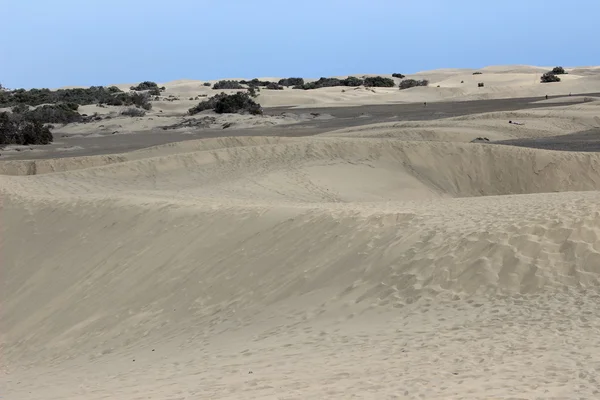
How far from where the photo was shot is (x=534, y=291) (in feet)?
27.5

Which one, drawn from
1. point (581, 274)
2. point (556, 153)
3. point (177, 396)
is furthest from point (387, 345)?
point (556, 153)

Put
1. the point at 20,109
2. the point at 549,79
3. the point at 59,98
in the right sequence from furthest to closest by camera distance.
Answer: the point at 549,79
the point at 59,98
the point at 20,109

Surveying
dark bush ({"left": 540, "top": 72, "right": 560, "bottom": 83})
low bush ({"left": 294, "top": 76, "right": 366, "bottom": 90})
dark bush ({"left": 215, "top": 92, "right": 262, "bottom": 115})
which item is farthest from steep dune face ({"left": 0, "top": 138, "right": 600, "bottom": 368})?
low bush ({"left": 294, "top": 76, "right": 366, "bottom": 90})

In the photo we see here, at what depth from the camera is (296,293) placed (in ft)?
31.4

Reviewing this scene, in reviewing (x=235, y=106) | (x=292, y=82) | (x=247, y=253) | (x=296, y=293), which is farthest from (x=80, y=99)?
(x=296, y=293)

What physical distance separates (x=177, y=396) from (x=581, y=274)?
5004 millimetres

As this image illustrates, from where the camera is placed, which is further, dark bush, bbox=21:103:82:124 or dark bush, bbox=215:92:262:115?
dark bush, bbox=215:92:262:115

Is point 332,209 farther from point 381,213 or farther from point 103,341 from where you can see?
point 103,341

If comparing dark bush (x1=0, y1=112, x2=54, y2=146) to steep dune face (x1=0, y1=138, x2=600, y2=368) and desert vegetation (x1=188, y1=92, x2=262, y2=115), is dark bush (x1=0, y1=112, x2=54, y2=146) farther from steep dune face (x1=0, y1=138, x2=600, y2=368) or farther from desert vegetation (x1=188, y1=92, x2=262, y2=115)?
steep dune face (x1=0, y1=138, x2=600, y2=368)

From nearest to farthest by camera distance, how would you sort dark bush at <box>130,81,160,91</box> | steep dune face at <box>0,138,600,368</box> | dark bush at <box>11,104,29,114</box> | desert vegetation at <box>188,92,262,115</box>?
steep dune face at <box>0,138,600,368</box>
desert vegetation at <box>188,92,262,115</box>
dark bush at <box>11,104,29,114</box>
dark bush at <box>130,81,160,91</box>

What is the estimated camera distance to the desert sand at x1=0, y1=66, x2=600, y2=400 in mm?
6266

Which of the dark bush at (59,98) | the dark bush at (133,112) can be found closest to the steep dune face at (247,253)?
the dark bush at (133,112)

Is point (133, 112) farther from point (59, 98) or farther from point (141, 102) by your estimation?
point (59, 98)

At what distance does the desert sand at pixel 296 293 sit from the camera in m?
6.27
